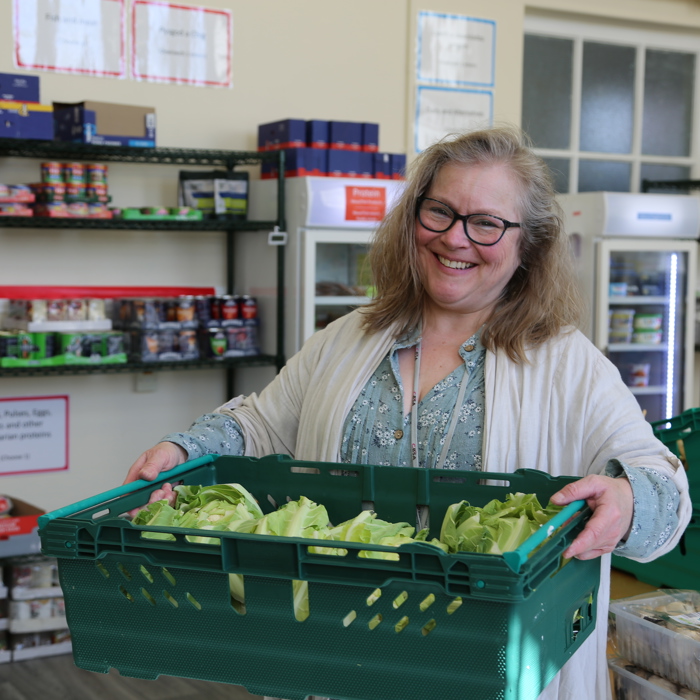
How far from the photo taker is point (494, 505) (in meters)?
1.40

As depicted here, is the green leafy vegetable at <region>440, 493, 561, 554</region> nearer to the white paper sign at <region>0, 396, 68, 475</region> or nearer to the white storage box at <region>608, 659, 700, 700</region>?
the white storage box at <region>608, 659, 700, 700</region>

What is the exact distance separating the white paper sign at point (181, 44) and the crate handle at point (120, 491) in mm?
3106

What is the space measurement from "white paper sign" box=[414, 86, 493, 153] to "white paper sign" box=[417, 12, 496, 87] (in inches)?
2.4

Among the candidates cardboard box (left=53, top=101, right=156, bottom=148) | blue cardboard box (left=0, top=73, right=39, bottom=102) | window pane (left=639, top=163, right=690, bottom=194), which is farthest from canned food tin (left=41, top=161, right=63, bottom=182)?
window pane (left=639, top=163, right=690, bottom=194)

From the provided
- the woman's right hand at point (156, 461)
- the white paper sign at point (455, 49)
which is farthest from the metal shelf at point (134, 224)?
the woman's right hand at point (156, 461)

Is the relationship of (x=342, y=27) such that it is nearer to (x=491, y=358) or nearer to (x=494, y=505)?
(x=491, y=358)

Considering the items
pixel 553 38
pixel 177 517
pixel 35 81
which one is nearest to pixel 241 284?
pixel 35 81

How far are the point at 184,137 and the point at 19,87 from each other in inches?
38.6

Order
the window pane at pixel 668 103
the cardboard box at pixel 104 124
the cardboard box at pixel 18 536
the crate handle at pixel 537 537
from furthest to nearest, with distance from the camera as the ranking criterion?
the window pane at pixel 668 103 → the cardboard box at pixel 104 124 → the cardboard box at pixel 18 536 → the crate handle at pixel 537 537

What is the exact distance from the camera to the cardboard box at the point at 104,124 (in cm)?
369

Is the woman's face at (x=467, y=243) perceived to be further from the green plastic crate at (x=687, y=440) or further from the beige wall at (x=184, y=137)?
the beige wall at (x=184, y=137)

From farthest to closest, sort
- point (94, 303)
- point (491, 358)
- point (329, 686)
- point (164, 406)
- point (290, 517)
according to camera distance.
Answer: point (164, 406), point (94, 303), point (491, 358), point (290, 517), point (329, 686)

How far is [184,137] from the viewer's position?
436 centimetres

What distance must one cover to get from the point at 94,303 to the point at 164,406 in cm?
76
